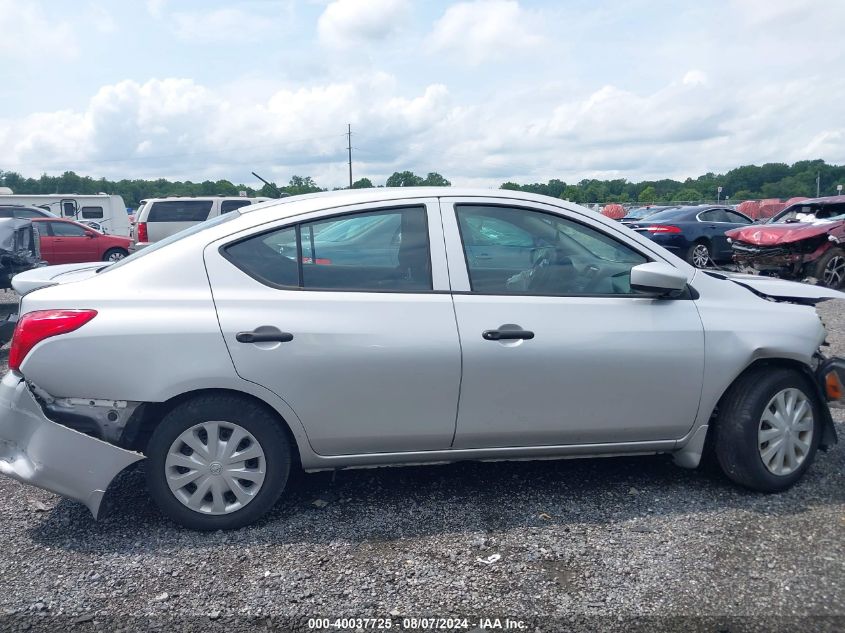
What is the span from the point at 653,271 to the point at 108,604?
9.59 ft

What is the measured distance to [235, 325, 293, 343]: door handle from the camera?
133 inches

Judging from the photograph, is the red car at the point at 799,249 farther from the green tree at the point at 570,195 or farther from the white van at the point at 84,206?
the white van at the point at 84,206

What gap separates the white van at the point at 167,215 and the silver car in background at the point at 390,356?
13.9 meters

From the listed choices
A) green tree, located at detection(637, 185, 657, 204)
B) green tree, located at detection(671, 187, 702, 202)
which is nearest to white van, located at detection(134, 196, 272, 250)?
green tree, located at detection(671, 187, 702, 202)

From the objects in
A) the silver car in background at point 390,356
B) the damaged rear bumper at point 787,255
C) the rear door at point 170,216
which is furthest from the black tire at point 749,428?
the rear door at point 170,216

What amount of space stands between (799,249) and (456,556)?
1072cm

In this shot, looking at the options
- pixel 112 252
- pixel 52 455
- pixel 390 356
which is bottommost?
pixel 52 455

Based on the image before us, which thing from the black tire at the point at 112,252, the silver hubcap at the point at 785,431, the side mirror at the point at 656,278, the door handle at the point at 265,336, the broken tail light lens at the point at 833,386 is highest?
the side mirror at the point at 656,278

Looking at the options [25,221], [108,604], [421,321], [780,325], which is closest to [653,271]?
[780,325]

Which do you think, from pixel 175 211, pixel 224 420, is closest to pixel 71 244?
pixel 175 211

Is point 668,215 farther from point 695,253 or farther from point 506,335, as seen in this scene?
point 506,335

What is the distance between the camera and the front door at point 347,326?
135 inches

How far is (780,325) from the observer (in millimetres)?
3920

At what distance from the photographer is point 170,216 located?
17.4 m
